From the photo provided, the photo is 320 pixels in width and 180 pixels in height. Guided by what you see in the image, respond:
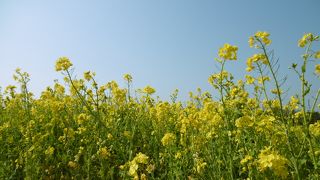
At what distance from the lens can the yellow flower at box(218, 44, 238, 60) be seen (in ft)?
11.2

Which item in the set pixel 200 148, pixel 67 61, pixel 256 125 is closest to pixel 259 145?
pixel 256 125

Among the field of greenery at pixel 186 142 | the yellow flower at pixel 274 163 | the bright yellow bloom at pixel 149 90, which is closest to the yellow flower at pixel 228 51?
the field of greenery at pixel 186 142

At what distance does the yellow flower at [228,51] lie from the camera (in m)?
3.40

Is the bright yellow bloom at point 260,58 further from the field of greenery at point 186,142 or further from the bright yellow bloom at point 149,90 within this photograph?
the bright yellow bloom at point 149,90

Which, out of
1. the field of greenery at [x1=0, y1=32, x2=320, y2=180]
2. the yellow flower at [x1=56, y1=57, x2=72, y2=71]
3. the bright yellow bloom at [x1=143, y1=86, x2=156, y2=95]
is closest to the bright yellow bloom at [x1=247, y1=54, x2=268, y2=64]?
the field of greenery at [x1=0, y1=32, x2=320, y2=180]

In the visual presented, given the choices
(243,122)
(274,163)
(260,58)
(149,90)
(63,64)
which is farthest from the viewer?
(149,90)

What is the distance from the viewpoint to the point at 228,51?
11.2 feet

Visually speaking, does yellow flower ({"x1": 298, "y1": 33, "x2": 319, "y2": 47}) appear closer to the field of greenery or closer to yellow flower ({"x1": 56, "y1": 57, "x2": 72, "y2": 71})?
the field of greenery

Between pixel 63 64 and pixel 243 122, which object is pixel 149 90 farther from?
pixel 243 122

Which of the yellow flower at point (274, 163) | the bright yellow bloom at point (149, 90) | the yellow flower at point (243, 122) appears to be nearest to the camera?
the yellow flower at point (274, 163)

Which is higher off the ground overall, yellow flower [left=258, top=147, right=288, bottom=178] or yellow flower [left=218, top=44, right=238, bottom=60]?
yellow flower [left=218, top=44, right=238, bottom=60]

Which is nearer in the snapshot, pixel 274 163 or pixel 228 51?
pixel 274 163

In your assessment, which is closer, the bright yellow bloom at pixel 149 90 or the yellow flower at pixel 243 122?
the yellow flower at pixel 243 122

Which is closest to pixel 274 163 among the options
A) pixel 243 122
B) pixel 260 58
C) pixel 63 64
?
pixel 243 122
